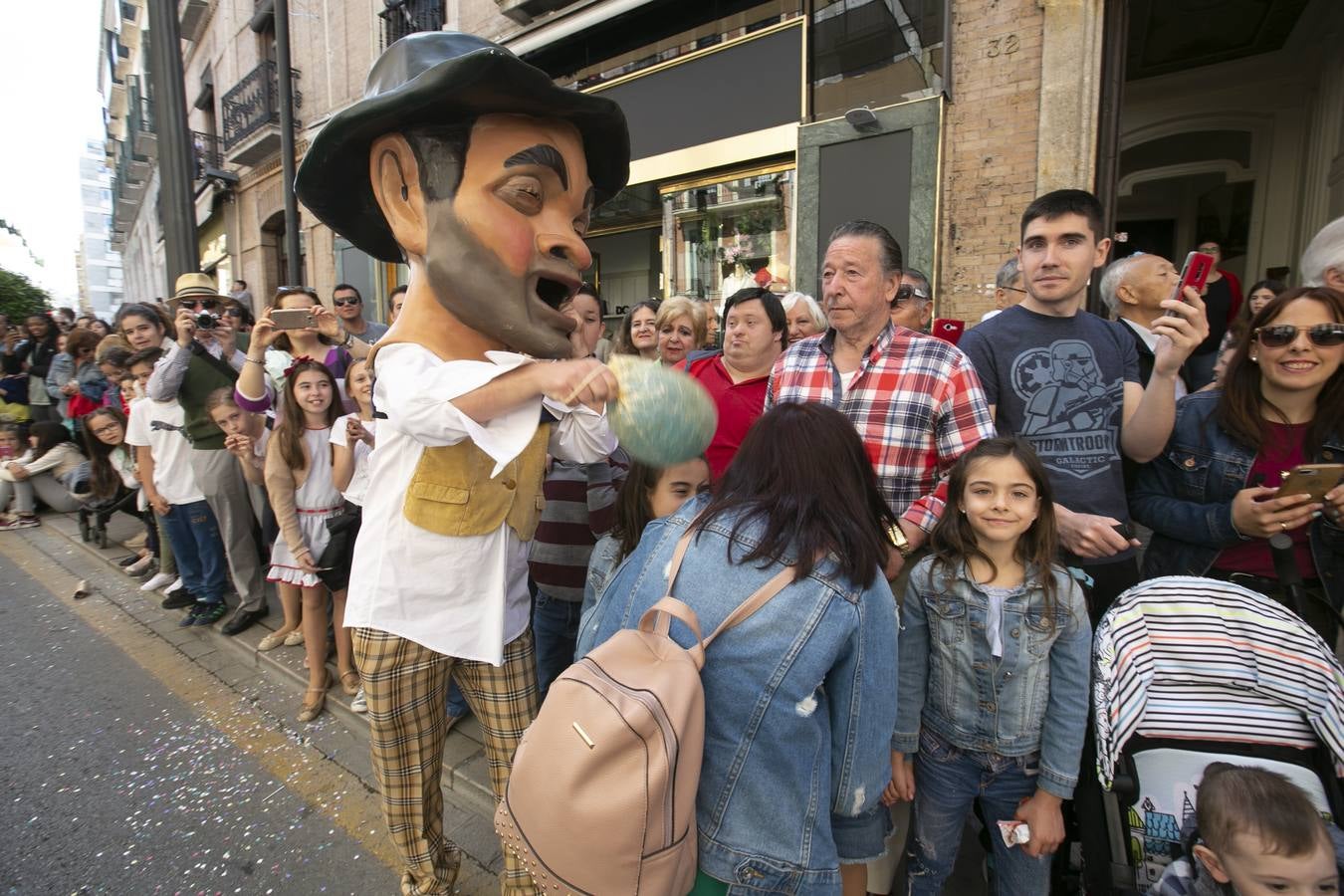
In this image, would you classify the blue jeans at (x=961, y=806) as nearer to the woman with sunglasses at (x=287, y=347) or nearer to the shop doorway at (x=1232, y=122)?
the woman with sunglasses at (x=287, y=347)

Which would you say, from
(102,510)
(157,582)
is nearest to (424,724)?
(157,582)

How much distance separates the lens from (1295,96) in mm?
7051

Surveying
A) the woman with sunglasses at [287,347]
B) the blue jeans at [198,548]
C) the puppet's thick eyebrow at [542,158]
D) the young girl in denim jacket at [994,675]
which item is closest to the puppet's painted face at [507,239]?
the puppet's thick eyebrow at [542,158]

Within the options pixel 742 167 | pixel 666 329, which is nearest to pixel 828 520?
pixel 666 329

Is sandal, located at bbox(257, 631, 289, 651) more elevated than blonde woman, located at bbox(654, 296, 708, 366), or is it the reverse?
blonde woman, located at bbox(654, 296, 708, 366)

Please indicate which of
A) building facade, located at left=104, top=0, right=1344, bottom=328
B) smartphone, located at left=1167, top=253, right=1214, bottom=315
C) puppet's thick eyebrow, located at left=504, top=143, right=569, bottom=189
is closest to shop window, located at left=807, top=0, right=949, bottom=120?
building facade, located at left=104, top=0, right=1344, bottom=328

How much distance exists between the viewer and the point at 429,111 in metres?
1.53

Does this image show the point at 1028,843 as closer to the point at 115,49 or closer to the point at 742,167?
the point at 742,167

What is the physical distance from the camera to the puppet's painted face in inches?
60.6

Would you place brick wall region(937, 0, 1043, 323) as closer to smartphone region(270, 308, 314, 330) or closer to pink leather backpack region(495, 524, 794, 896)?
smartphone region(270, 308, 314, 330)

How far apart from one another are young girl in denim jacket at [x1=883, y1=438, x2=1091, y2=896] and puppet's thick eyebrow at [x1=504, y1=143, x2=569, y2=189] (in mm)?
1319

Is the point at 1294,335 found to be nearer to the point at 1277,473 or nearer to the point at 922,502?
the point at 1277,473

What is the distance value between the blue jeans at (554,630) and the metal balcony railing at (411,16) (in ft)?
35.2

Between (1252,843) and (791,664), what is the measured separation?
3.54 ft
